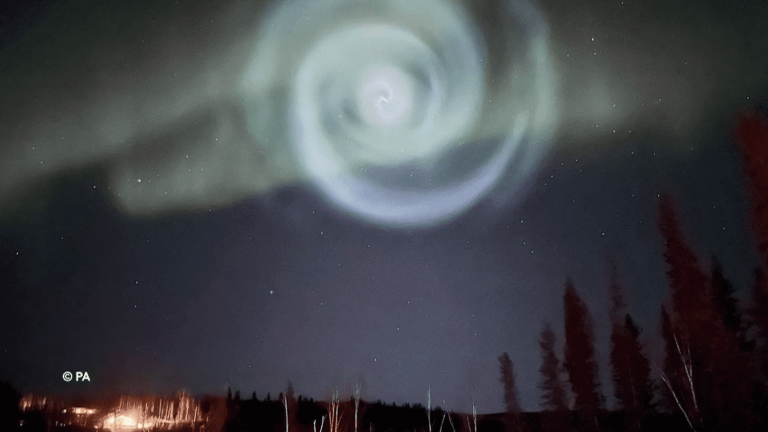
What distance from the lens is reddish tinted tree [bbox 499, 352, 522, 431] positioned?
60.6 m

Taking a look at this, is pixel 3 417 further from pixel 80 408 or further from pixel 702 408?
pixel 702 408

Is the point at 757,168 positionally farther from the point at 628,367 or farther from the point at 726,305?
the point at 628,367

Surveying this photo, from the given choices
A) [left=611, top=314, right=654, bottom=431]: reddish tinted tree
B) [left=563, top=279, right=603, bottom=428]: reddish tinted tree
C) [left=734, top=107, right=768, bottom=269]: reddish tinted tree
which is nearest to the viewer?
[left=734, top=107, right=768, bottom=269]: reddish tinted tree

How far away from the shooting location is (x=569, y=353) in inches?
1973

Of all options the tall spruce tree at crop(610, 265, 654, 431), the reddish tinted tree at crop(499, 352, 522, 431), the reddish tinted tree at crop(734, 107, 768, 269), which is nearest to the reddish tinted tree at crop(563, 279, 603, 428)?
the tall spruce tree at crop(610, 265, 654, 431)

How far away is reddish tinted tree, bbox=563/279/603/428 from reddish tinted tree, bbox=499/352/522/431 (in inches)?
455

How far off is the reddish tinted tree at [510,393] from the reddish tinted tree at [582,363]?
11.5 metres

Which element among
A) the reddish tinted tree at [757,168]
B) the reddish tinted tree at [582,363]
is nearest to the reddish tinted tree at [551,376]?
the reddish tinted tree at [582,363]

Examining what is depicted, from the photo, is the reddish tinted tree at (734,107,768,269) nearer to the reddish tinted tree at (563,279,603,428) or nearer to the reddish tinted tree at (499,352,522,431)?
the reddish tinted tree at (563,279,603,428)

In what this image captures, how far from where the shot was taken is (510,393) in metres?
61.4

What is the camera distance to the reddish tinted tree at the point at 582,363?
1925 inches

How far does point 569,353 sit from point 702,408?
17.7m

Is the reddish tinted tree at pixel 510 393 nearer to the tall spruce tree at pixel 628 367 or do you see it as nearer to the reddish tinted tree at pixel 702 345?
the tall spruce tree at pixel 628 367

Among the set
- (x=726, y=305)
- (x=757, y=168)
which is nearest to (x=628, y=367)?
(x=726, y=305)
